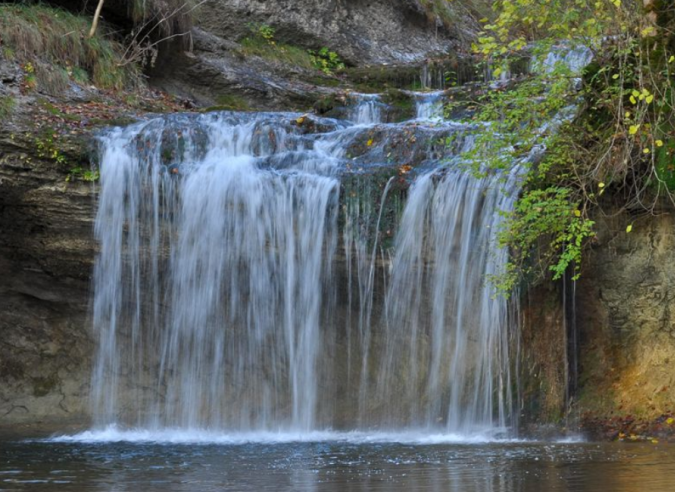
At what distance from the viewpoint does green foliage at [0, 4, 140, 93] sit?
486 inches

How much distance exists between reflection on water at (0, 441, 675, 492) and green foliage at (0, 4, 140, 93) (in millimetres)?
5786

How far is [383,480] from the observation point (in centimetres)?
602

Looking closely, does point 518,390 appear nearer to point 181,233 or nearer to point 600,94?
point 600,94

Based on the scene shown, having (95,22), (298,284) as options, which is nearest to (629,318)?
(298,284)

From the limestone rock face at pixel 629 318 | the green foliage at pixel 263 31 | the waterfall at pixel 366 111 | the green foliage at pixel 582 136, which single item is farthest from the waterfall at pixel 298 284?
the green foliage at pixel 263 31

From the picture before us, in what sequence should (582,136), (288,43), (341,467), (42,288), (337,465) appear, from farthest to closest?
1. (288,43)
2. (42,288)
3. (582,136)
4. (337,465)
5. (341,467)

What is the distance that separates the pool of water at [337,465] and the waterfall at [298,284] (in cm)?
107

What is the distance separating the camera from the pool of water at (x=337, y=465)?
5797 millimetres

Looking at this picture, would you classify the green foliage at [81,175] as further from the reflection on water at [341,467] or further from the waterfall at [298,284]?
the reflection on water at [341,467]

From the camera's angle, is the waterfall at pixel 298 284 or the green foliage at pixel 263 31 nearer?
the waterfall at pixel 298 284

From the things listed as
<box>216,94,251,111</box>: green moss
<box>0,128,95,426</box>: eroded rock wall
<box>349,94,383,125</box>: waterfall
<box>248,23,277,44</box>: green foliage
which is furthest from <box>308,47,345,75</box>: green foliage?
<box>0,128,95,426</box>: eroded rock wall

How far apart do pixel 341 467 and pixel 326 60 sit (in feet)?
39.8

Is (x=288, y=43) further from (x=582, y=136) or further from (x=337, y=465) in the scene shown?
(x=337, y=465)

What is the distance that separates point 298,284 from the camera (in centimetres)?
1007
